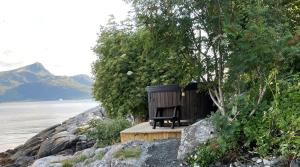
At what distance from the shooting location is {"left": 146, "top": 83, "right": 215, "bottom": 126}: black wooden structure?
12.5 metres

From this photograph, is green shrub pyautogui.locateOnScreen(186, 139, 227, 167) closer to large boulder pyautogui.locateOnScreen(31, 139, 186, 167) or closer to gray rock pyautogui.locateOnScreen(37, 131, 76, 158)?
large boulder pyautogui.locateOnScreen(31, 139, 186, 167)

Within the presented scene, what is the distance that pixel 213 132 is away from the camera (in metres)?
9.55

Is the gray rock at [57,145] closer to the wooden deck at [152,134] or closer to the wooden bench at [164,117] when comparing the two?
the wooden bench at [164,117]

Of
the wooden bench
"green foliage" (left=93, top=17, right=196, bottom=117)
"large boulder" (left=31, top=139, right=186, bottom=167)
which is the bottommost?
"large boulder" (left=31, top=139, right=186, bottom=167)

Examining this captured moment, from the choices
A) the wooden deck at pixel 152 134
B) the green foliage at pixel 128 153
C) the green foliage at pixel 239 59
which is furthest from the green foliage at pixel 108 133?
the green foliage at pixel 128 153

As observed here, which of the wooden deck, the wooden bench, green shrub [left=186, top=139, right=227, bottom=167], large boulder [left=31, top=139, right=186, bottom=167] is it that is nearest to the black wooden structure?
the wooden bench

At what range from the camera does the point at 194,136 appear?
31.8ft

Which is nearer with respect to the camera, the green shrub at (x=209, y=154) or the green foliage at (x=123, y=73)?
the green shrub at (x=209, y=154)

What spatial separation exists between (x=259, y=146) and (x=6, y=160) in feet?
68.7

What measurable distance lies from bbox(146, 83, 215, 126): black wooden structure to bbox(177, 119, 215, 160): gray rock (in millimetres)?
2465

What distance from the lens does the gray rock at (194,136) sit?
373 inches

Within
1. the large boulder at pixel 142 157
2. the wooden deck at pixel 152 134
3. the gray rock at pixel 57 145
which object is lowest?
the gray rock at pixel 57 145

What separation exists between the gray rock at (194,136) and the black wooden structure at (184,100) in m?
2.47

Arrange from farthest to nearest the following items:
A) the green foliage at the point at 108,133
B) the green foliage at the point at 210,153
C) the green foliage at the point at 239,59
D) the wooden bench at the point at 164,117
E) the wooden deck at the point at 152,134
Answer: the green foliage at the point at 108,133 → the wooden bench at the point at 164,117 → the wooden deck at the point at 152,134 → the green foliage at the point at 210,153 → the green foliage at the point at 239,59
